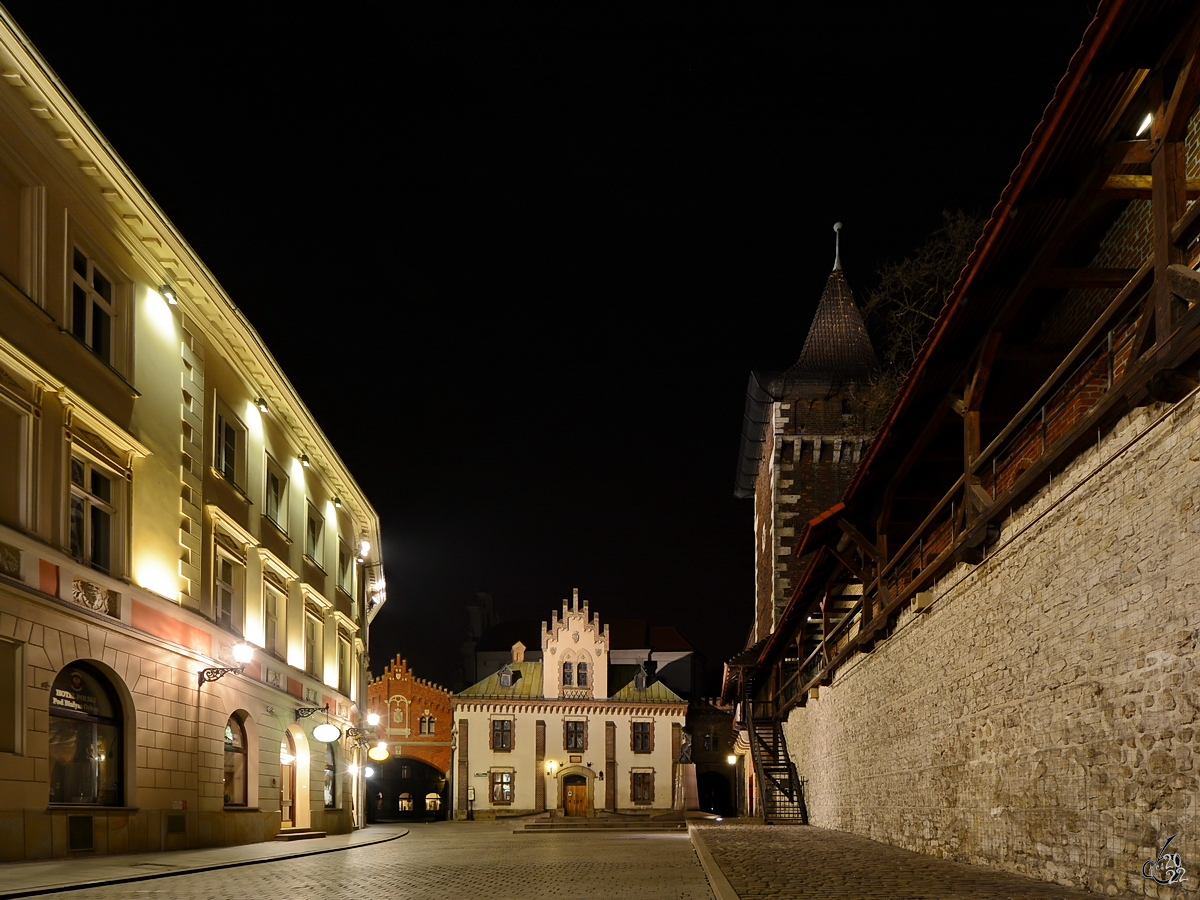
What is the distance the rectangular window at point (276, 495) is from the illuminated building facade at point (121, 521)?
301 mm

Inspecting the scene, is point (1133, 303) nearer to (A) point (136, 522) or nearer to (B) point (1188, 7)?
(B) point (1188, 7)

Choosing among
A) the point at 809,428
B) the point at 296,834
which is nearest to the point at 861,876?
the point at 296,834

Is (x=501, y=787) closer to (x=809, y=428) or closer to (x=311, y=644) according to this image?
(x=809, y=428)

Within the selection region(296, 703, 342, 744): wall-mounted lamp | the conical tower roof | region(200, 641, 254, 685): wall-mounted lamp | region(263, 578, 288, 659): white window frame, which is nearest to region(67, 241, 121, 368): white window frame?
A: region(200, 641, 254, 685): wall-mounted lamp

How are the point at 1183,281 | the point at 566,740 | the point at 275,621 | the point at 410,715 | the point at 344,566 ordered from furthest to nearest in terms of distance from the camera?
the point at 410,715 < the point at 566,740 < the point at 344,566 < the point at 275,621 < the point at 1183,281

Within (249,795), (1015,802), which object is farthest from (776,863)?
(249,795)

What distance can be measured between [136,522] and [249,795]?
675cm

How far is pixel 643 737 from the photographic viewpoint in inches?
2208

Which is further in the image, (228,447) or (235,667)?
(228,447)

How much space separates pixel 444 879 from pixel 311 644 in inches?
630

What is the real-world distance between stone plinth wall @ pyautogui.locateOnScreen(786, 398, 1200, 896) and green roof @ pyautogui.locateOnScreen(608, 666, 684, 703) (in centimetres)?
4180

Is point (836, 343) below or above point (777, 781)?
above

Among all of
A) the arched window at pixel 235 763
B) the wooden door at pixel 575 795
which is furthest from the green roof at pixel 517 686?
the arched window at pixel 235 763

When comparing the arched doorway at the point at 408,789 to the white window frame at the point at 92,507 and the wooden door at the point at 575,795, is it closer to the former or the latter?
the wooden door at the point at 575,795
